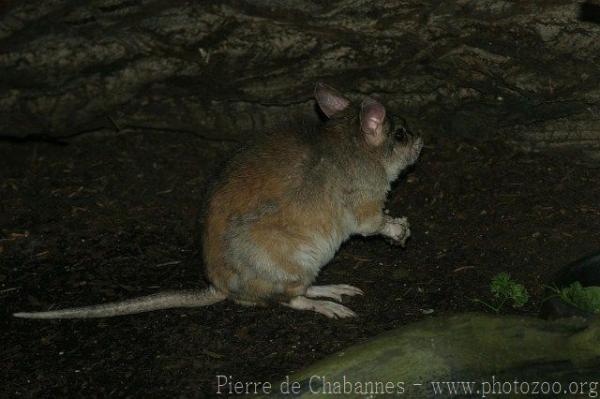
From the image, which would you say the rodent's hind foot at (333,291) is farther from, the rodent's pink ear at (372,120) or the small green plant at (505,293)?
the rodent's pink ear at (372,120)

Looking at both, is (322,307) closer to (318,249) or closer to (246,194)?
(318,249)

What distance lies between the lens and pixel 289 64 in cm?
817

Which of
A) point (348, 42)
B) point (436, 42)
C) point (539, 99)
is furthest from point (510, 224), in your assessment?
point (348, 42)

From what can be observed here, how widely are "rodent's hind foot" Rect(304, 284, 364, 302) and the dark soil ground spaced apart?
0.14 meters

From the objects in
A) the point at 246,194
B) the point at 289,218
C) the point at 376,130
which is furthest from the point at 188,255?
the point at 376,130

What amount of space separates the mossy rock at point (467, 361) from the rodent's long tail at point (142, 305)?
1659 millimetres

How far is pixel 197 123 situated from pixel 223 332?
317 centimetres

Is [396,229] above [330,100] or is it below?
below

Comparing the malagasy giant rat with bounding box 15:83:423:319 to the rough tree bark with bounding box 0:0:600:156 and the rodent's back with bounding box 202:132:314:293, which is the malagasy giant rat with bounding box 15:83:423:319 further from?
the rough tree bark with bounding box 0:0:600:156

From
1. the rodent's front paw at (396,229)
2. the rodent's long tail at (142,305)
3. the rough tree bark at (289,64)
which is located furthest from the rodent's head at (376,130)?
the rodent's long tail at (142,305)

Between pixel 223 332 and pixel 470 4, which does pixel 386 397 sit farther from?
pixel 470 4

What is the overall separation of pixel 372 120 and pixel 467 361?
8.76 feet

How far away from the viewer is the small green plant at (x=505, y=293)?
628 centimetres

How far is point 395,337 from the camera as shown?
5.20 metres
